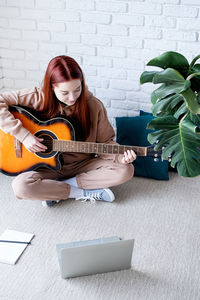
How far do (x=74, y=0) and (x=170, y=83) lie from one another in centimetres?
131

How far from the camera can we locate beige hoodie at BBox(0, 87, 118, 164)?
2020 millimetres

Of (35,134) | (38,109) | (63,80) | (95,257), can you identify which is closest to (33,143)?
(35,134)

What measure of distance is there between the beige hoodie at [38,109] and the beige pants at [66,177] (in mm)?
56

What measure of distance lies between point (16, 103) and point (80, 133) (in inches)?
16.5

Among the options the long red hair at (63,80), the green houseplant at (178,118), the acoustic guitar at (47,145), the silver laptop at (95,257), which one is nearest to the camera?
the green houseplant at (178,118)

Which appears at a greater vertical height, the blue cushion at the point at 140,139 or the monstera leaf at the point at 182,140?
the monstera leaf at the point at 182,140

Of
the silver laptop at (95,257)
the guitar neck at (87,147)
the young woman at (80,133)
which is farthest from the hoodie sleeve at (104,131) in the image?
the silver laptop at (95,257)

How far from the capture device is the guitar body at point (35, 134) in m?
2.04

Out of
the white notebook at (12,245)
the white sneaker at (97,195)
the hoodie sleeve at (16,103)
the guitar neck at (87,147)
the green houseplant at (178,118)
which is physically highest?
the green houseplant at (178,118)

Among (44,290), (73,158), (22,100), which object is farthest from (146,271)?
(22,100)

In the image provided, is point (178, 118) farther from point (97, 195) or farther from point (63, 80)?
point (97, 195)

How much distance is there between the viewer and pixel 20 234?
1.97m

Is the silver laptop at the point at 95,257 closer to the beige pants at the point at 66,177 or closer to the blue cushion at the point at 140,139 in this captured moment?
the beige pants at the point at 66,177

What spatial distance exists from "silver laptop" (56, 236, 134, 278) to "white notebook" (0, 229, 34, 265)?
0.28 meters
